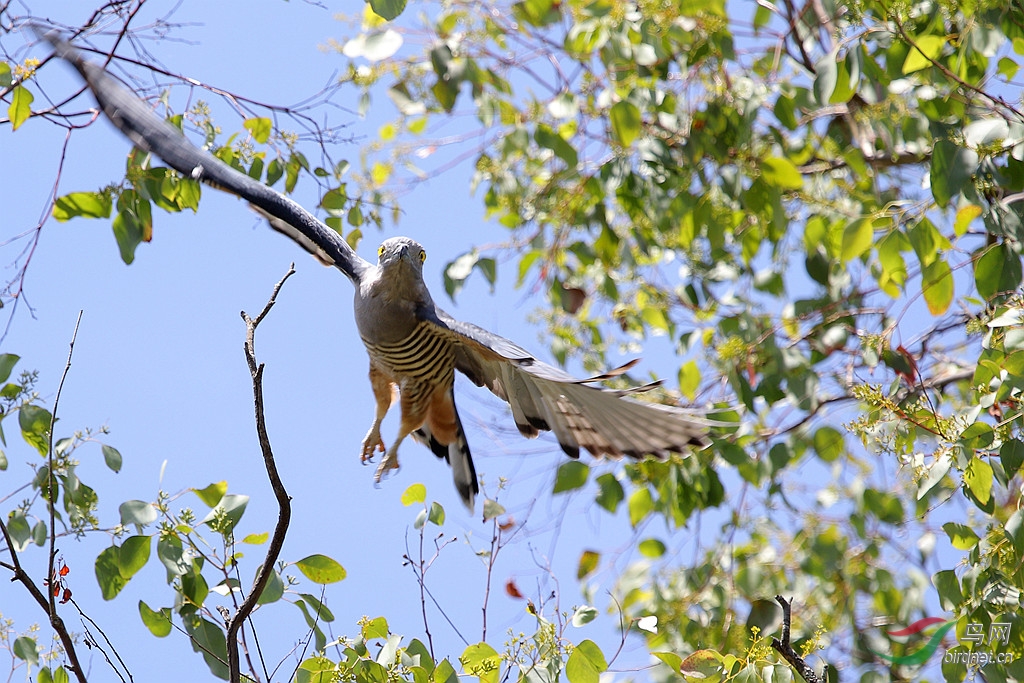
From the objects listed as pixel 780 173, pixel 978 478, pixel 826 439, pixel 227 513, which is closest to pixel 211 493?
pixel 227 513

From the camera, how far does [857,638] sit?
14.2 ft

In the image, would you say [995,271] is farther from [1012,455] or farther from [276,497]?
[276,497]

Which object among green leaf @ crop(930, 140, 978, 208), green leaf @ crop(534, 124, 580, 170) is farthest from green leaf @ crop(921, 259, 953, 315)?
green leaf @ crop(534, 124, 580, 170)

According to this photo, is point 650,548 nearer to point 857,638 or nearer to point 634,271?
point 857,638

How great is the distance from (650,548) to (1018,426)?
95.7 inches

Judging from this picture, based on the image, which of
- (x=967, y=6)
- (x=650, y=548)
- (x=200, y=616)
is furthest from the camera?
(x=650, y=548)

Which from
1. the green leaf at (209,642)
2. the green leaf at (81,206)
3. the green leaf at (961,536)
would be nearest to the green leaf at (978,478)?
the green leaf at (961,536)

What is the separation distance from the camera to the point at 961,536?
241 cm

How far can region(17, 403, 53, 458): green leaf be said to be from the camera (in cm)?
246

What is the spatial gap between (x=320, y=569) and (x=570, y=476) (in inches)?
56.8

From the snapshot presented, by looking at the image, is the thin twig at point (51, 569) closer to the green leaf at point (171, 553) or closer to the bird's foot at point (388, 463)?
the green leaf at point (171, 553)

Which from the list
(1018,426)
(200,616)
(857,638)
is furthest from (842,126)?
(200,616)

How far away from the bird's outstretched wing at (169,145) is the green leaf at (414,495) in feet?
3.34

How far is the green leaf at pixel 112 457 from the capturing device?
2.43 meters
